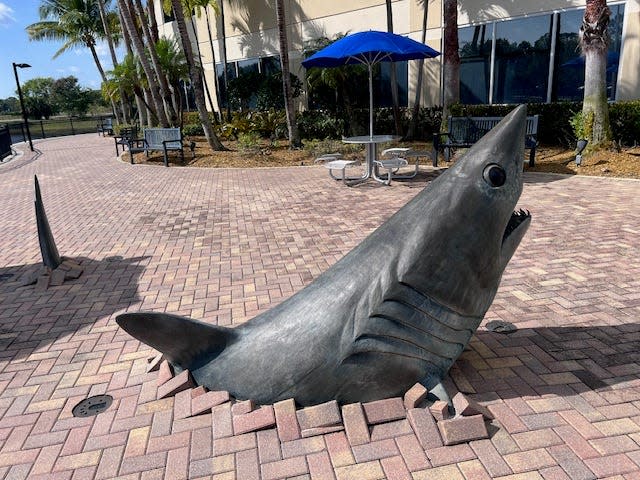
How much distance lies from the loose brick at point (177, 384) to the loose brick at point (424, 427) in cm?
137

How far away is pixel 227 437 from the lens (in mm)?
2627

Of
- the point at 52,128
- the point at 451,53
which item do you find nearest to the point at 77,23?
the point at 52,128

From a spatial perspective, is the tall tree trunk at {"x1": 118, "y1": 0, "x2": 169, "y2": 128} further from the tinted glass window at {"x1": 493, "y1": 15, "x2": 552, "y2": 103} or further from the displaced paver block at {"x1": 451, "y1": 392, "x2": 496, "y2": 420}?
the displaced paver block at {"x1": 451, "y1": 392, "x2": 496, "y2": 420}

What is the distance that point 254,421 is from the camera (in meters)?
2.65

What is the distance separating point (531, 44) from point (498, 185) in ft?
47.0

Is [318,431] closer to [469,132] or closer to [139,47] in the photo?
[469,132]

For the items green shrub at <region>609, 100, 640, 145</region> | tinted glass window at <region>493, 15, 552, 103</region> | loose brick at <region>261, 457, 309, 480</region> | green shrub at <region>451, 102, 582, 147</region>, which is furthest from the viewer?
tinted glass window at <region>493, 15, 552, 103</region>

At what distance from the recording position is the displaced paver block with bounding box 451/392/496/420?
2578mm

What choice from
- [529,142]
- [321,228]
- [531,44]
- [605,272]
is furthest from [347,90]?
[605,272]

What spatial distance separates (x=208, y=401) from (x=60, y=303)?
8.97 ft

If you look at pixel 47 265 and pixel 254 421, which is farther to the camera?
pixel 47 265

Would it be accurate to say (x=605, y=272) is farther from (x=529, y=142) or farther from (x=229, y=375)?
(x=529, y=142)

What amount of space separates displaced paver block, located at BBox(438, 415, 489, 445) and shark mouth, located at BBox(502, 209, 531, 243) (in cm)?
100

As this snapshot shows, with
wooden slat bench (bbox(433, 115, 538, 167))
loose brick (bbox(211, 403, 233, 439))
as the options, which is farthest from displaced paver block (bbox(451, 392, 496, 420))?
wooden slat bench (bbox(433, 115, 538, 167))
